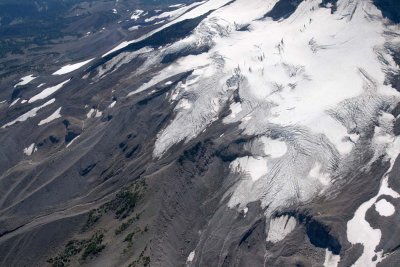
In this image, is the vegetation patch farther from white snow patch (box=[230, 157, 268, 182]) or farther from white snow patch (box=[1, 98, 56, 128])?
white snow patch (box=[1, 98, 56, 128])

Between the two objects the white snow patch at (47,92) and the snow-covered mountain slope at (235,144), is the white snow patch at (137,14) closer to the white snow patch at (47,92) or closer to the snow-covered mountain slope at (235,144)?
the white snow patch at (47,92)

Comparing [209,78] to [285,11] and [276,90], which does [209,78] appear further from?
[285,11]

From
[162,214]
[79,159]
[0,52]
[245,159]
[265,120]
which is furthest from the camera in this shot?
[0,52]

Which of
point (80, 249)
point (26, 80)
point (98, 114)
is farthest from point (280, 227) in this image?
point (26, 80)

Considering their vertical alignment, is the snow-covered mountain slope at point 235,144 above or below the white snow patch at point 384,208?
above

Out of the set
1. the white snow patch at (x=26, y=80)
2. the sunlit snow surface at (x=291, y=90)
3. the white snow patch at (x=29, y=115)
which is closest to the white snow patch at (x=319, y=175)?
the sunlit snow surface at (x=291, y=90)

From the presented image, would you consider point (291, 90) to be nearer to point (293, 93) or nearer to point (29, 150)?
point (293, 93)

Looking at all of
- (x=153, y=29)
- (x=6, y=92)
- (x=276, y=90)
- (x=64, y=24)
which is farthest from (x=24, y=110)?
(x=64, y=24)
